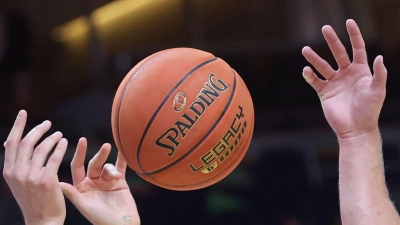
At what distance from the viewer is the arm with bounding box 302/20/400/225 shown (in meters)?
1.17

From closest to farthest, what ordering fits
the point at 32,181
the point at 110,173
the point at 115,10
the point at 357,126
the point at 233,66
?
the point at 32,181
the point at 357,126
the point at 110,173
the point at 233,66
the point at 115,10

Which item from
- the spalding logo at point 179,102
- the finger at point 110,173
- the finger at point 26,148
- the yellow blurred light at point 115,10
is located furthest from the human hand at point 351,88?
the yellow blurred light at point 115,10

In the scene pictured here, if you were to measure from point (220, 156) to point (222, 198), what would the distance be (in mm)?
1791

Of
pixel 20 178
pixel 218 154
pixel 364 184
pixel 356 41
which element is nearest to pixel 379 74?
pixel 356 41

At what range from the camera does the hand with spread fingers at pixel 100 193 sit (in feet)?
4.54

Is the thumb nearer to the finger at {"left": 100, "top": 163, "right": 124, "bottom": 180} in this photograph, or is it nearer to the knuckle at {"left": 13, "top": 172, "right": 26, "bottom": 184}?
the finger at {"left": 100, "top": 163, "right": 124, "bottom": 180}

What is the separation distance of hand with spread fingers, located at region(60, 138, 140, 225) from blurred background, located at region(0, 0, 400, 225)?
1538 millimetres

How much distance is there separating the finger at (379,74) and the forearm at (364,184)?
10 centimetres

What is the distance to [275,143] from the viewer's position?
3111 millimetres

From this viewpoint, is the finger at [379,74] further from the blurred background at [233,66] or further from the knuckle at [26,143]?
the blurred background at [233,66]

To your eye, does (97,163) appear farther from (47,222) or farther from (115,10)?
(115,10)

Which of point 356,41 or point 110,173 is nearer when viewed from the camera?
point 356,41

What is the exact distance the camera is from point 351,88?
4.12ft

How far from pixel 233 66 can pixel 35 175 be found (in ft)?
7.03
